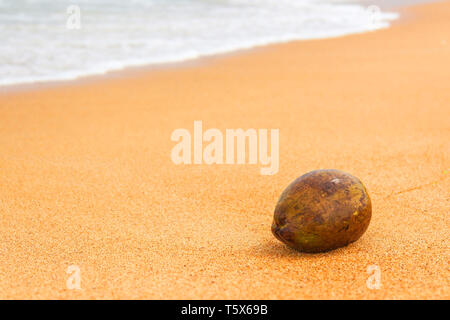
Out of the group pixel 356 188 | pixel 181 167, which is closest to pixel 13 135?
pixel 181 167

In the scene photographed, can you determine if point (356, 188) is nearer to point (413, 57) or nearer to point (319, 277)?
point (319, 277)

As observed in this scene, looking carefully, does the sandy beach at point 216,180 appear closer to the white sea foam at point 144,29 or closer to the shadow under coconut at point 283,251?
the shadow under coconut at point 283,251

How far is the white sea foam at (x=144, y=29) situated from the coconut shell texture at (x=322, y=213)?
4.56 meters

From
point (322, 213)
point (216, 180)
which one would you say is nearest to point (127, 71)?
point (216, 180)

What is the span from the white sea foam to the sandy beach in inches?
29.4

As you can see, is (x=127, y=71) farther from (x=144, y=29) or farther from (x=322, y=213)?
(x=322, y=213)

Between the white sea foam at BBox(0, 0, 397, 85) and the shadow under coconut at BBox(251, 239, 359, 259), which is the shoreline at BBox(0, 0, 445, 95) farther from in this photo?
the shadow under coconut at BBox(251, 239, 359, 259)

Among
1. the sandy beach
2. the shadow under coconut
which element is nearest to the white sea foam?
the sandy beach

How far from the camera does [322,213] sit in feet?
7.70

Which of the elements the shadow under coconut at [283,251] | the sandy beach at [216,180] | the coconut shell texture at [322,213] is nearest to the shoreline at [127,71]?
the sandy beach at [216,180]

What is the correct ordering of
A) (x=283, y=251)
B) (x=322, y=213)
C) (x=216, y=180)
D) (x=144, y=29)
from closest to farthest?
(x=322, y=213), (x=283, y=251), (x=216, y=180), (x=144, y=29)

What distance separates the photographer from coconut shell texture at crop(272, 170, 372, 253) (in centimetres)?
236

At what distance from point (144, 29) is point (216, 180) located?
236 inches

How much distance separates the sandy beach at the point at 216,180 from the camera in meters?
2.33
